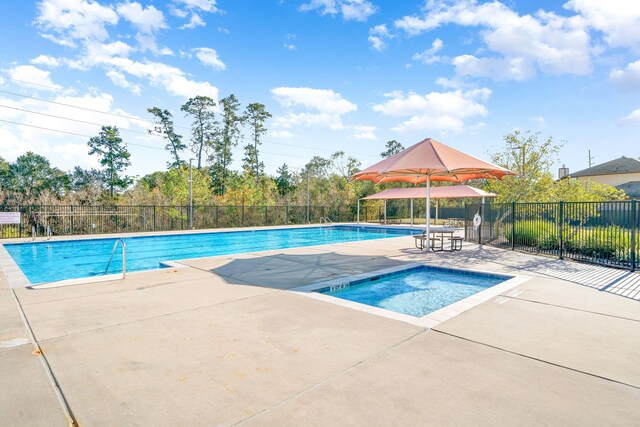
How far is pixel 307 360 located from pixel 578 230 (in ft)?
30.5

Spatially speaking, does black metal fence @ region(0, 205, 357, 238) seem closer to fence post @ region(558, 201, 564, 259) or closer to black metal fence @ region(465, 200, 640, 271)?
black metal fence @ region(465, 200, 640, 271)

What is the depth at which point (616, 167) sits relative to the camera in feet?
111

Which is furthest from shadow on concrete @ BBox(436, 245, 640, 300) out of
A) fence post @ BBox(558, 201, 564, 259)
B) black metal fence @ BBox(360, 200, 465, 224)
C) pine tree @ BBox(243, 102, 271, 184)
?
pine tree @ BBox(243, 102, 271, 184)

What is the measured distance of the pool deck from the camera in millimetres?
2111

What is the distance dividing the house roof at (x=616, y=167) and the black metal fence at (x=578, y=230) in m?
30.1

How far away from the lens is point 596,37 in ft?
38.3

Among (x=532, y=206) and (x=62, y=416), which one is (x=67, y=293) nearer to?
(x=62, y=416)

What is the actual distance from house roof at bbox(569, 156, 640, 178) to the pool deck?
37338mm

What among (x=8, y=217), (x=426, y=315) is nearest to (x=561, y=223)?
(x=426, y=315)

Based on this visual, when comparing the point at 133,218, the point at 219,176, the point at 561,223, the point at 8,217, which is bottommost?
the point at 561,223

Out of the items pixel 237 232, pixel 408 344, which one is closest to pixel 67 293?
pixel 408 344

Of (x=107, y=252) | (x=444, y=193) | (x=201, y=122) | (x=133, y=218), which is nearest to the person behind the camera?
(x=107, y=252)

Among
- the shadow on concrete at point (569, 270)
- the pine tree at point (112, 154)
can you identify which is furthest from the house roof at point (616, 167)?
the pine tree at point (112, 154)

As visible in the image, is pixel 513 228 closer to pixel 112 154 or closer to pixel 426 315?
pixel 426 315
